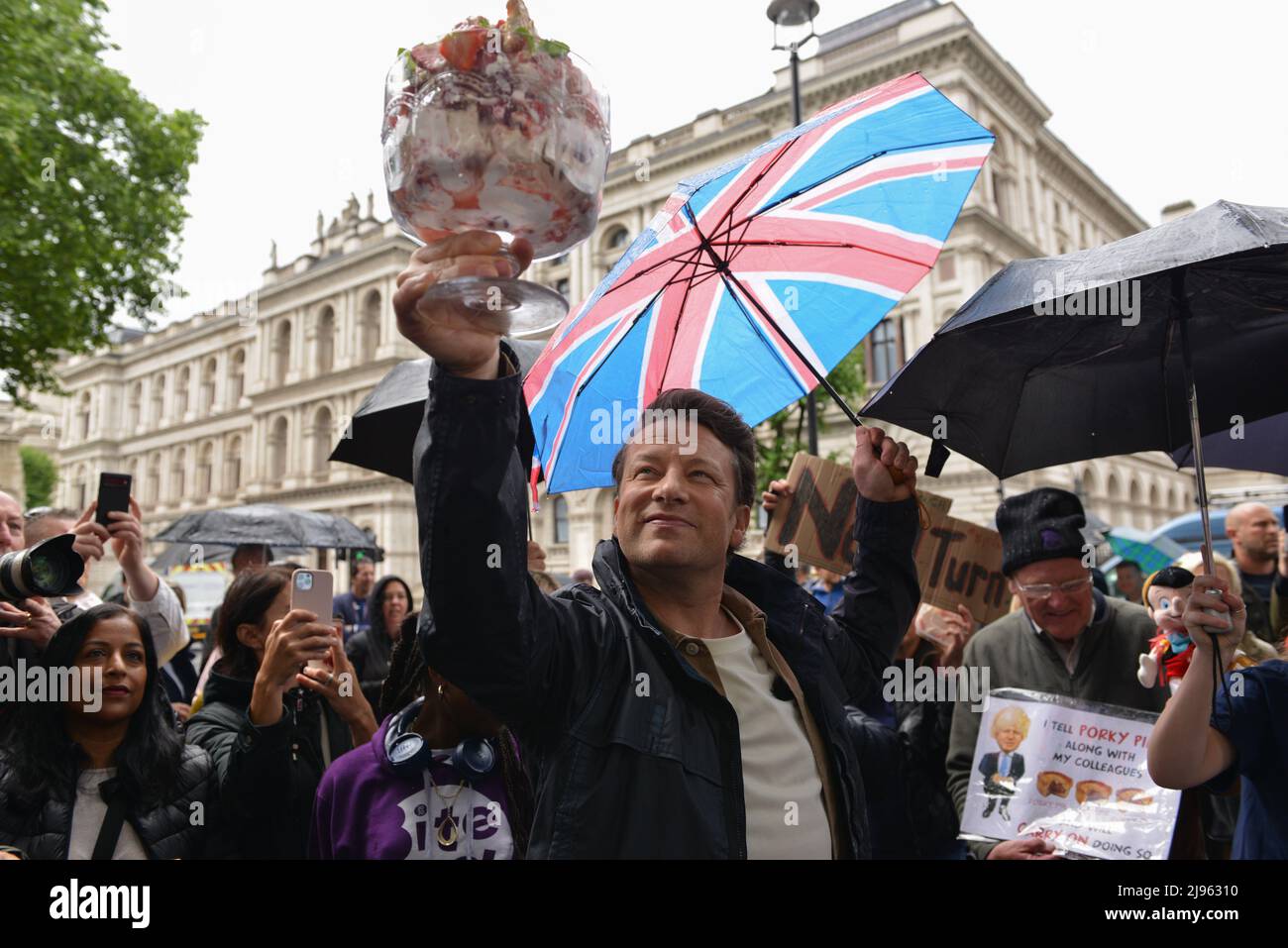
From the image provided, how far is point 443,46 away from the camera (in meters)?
1.23

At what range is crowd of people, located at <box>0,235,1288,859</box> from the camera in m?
1.31

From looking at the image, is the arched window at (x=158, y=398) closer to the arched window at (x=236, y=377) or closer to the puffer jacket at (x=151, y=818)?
the arched window at (x=236, y=377)

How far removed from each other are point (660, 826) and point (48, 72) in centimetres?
1598

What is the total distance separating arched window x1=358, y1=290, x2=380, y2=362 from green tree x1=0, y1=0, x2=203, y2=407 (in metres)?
21.8

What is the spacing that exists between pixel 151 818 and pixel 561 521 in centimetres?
3072

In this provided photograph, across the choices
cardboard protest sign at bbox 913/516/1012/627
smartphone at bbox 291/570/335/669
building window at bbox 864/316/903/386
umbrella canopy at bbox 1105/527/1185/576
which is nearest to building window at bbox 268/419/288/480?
building window at bbox 864/316/903/386

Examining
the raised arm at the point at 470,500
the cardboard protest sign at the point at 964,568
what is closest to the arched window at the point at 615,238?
the cardboard protest sign at the point at 964,568

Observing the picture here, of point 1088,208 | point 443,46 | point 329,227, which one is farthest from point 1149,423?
point 329,227

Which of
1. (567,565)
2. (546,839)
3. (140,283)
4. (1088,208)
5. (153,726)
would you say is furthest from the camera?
(1088,208)

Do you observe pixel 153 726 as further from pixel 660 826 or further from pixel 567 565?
pixel 567 565

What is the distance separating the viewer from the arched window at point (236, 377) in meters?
44.5

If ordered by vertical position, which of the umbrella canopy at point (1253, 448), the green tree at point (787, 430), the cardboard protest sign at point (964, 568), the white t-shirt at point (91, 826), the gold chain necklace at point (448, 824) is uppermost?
the green tree at point (787, 430)

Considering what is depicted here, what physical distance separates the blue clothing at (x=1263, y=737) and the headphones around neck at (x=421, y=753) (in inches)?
66.3
